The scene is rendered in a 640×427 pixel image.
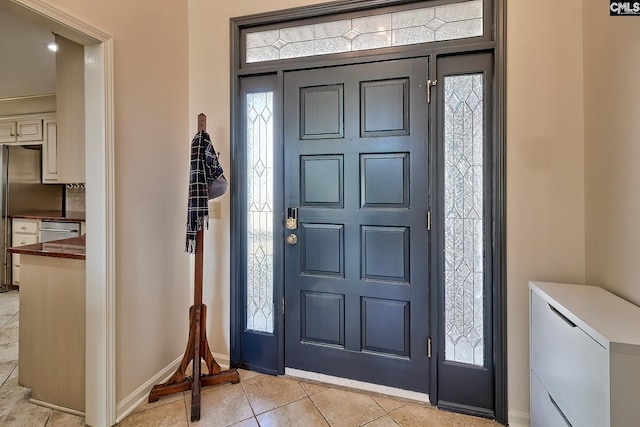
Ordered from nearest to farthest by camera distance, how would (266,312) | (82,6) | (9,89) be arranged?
(82,6)
(266,312)
(9,89)


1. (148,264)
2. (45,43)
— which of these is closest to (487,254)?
(148,264)

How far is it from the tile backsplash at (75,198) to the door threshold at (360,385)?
13.0ft

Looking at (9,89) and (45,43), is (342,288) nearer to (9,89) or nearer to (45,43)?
(45,43)

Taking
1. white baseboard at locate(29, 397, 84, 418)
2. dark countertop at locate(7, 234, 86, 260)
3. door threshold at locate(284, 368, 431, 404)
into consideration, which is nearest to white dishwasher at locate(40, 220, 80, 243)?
dark countertop at locate(7, 234, 86, 260)

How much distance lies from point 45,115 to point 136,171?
11.4 ft

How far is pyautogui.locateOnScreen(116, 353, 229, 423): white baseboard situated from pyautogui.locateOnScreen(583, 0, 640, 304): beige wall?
231cm

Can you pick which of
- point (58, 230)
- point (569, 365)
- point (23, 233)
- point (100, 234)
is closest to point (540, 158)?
point (569, 365)

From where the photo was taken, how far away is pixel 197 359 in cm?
192

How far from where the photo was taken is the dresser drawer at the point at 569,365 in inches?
37.7

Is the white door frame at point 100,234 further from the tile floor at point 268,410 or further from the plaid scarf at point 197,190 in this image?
the plaid scarf at point 197,190

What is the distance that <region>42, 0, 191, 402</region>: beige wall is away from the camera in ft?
5.76

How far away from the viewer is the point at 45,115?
407 centimetres

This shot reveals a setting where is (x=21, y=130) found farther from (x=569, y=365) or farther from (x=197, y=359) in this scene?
(x=569, y=365)

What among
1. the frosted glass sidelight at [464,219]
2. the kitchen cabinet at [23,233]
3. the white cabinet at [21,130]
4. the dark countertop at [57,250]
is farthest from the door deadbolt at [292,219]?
the white cabinet at [21,130]
